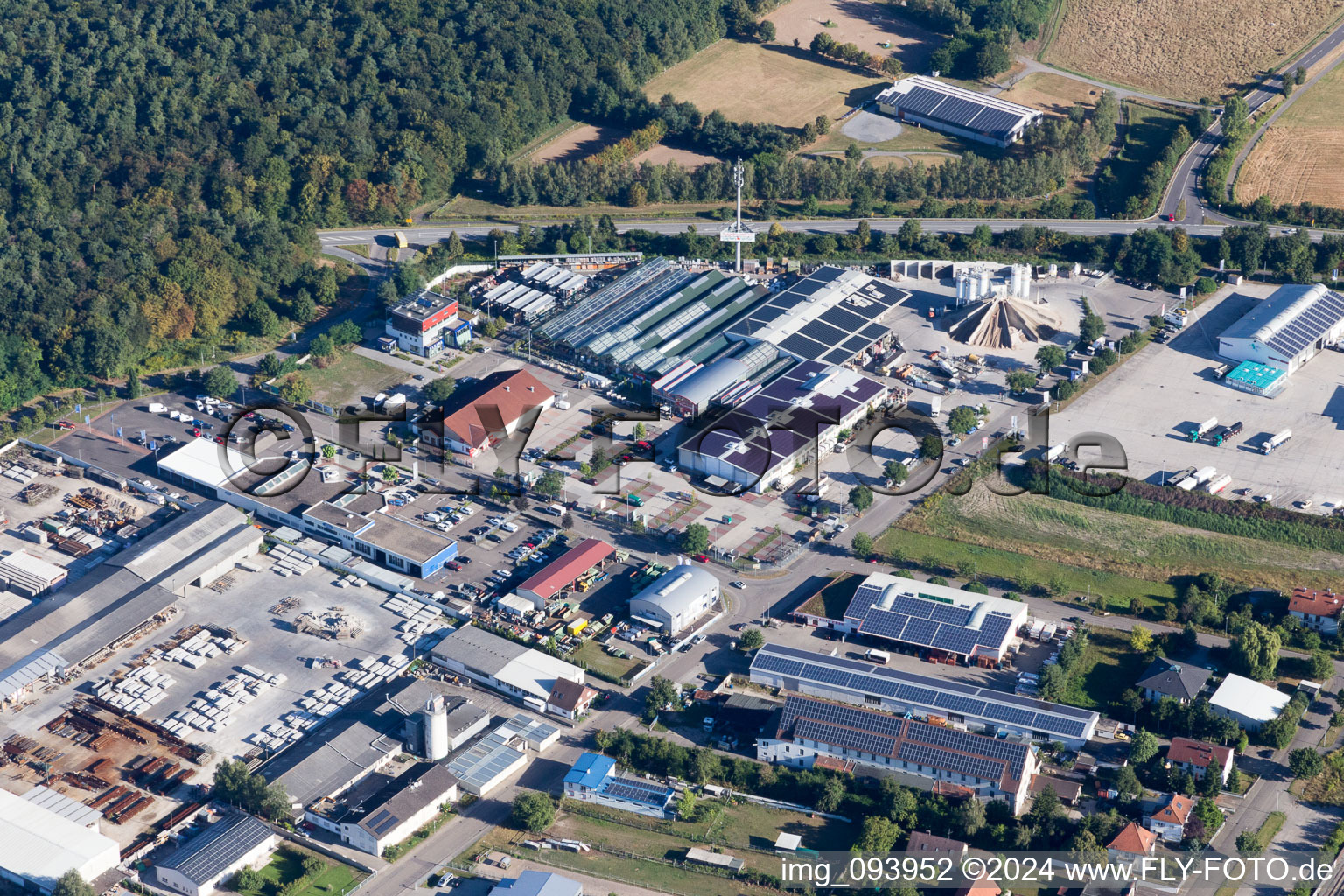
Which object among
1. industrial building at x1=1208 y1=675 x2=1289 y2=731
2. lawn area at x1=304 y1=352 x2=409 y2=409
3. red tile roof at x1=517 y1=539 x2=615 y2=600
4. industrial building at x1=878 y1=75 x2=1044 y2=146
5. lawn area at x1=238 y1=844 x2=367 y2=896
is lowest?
lawn area at x1=238 y1=844 x2=367 y2=896

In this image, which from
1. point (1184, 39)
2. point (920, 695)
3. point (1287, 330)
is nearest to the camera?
point (920, 695)

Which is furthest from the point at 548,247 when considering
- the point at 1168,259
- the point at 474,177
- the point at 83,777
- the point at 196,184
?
the point at 83,777

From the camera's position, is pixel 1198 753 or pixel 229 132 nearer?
pixel 1198 753

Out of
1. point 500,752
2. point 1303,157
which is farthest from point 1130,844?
point 1303,157

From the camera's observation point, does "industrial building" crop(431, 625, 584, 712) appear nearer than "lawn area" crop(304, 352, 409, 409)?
Yes

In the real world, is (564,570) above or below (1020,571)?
above

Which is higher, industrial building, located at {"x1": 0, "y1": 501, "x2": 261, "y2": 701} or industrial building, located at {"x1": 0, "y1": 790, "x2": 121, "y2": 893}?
industrial building, located at {"x1": 0, "y1": 501, "x2": 261, "y2": 701}

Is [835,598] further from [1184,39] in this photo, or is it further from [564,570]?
[1184,39]

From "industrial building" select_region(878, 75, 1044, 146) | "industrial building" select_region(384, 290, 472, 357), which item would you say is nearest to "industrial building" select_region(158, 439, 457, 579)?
"industrial building" select_region(384, 290, 472, 357)

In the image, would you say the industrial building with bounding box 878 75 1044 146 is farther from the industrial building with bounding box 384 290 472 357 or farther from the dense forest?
the industrial building with bounding box 384 290 472 357
